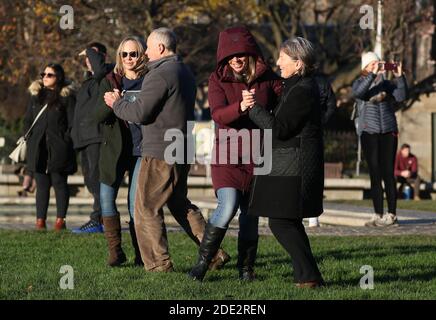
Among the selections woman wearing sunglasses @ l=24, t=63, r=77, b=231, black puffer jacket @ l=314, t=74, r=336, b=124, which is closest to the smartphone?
black puffer jacket @ l=314, t=74, r=336, b=124

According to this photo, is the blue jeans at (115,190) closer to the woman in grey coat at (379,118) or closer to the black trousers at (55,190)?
the black trousers at (55,190)

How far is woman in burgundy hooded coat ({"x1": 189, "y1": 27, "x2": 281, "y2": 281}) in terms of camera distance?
914 centimetres

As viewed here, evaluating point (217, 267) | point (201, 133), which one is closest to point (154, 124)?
point (217, 267)

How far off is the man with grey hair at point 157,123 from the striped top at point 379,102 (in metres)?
5.21

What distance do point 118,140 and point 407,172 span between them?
687 inches

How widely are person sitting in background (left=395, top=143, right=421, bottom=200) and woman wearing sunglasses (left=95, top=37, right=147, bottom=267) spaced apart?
54.8 feet

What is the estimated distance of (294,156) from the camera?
873cm

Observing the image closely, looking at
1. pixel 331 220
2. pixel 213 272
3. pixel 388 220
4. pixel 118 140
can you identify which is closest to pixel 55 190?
pixel 388 220

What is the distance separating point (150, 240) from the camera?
9930 mm

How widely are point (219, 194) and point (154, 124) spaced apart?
845mm

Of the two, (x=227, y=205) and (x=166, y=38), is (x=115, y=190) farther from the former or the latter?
(x=227, y=205)

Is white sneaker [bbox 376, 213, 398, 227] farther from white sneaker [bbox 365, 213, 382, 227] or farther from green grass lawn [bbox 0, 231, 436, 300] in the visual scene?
green grass lawn [bbox 0, 231, 436, 300]

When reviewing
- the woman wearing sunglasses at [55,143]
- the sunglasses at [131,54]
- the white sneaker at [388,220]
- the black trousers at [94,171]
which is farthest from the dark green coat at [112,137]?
the white sneaker at [388,220]
